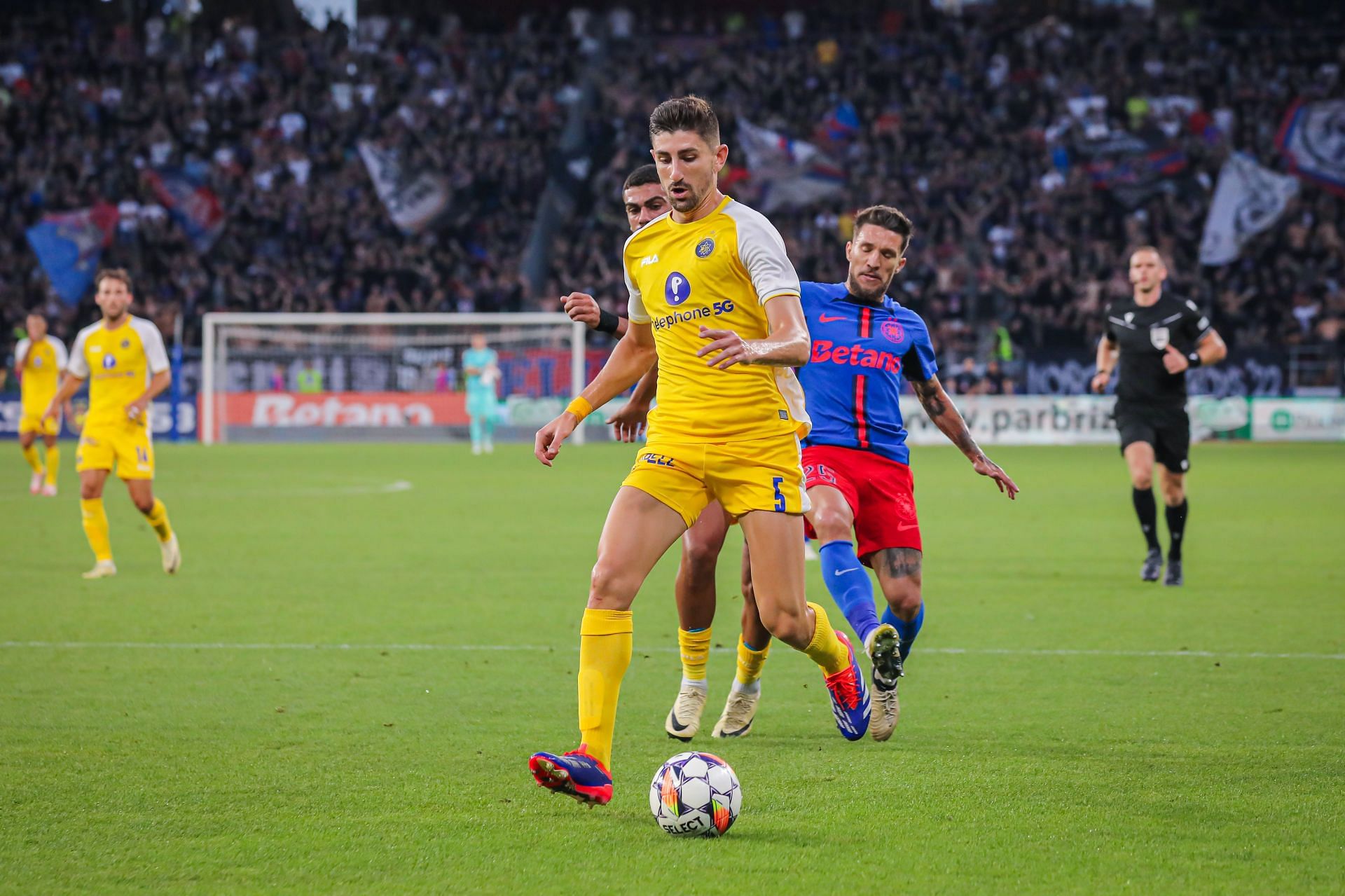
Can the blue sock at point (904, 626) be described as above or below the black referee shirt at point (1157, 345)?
below

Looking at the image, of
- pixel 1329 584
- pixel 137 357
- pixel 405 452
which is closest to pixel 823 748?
pixel 1329 584

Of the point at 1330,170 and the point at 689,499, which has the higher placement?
the point at 1330,170

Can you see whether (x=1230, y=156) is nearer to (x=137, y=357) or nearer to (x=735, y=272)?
(x=137, y=357)

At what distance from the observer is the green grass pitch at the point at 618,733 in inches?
162

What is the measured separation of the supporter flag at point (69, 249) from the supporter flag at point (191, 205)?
5.67 ft

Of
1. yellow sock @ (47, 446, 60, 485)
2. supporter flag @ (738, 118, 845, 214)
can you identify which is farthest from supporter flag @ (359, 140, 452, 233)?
yellow sock @ (47, 446, 60, 485)

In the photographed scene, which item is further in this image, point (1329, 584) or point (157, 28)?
point (157, 28)

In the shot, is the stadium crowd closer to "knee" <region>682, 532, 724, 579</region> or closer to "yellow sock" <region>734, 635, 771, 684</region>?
"yellow sock" <region>734, 635, 771, 684</region>

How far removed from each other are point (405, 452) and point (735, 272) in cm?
2334

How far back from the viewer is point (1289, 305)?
107ft

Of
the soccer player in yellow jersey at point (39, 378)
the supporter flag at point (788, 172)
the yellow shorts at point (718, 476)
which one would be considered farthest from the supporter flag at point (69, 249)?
the yellow shorts at point (718, 476)

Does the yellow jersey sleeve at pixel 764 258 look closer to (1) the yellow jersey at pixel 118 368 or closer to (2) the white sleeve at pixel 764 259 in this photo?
(2) the white sleeve at pixel 764 259

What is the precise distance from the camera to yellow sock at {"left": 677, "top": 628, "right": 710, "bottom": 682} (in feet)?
19.2

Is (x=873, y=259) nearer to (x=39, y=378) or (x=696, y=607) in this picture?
(x=696, y=607)
